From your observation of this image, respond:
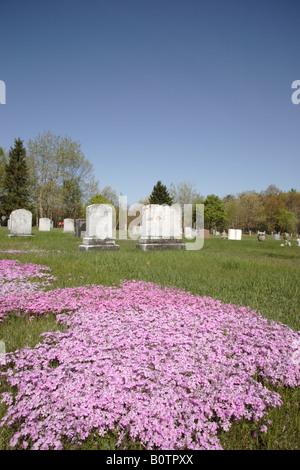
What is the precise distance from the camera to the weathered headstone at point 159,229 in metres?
14.0

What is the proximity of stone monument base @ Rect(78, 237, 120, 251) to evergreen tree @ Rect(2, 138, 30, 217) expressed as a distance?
1335 inches

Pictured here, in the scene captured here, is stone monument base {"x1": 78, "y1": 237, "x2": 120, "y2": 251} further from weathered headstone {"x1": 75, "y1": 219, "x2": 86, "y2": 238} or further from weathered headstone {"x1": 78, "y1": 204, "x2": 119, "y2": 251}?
weathered headstone {"x1": 75, "y1": 219, "x2": 86, "y2": 238}

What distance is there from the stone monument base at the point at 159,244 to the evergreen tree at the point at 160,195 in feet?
138

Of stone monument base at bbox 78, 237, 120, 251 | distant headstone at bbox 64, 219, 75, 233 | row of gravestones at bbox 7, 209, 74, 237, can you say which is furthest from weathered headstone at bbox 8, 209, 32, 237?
distant headstone at bbox 64, 219, 75, 233

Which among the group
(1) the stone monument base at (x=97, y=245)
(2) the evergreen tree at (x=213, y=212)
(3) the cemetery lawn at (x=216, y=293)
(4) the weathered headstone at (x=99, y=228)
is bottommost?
(3) the cemetery lawn at (x=216, y=293)

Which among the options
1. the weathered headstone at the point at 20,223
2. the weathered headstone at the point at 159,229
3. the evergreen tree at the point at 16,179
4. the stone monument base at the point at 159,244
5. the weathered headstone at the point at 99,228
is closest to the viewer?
the weathered headstone at the point at 99,228

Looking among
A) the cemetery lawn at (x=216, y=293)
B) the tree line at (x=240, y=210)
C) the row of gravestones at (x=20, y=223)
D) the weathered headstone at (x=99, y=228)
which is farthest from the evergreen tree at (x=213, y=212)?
the cemetery lawn at (x=216, y=293)

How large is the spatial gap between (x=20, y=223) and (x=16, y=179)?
26.9m

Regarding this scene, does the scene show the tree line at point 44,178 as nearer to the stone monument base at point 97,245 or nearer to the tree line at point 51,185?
the tree line at point 51,185

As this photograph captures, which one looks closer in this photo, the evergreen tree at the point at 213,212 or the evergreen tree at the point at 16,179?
the evergreen tree at the point at 16,179

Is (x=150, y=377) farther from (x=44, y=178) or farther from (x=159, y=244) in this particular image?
(x=44, y=178)

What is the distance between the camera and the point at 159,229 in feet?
46.7

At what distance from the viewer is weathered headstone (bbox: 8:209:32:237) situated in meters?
17.9
